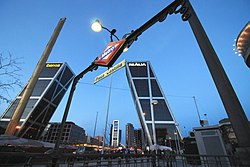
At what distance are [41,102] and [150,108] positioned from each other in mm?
50842

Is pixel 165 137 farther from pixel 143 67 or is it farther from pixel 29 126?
pixel 29 126

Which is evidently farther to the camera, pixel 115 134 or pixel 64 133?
pixel 115 134

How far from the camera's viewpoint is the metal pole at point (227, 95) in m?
1.66

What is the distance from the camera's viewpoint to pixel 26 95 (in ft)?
73.9

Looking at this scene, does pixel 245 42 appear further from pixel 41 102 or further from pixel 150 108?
pixel 41 102

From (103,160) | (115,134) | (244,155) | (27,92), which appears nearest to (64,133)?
(115,134)

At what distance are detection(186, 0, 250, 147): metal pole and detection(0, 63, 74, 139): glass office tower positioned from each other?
60.8 meters

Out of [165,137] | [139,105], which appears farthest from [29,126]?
[165,137]

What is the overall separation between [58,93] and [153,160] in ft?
240

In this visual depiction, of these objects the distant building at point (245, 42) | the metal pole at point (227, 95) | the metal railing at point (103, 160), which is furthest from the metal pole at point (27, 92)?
the distant building at point (245, 42)

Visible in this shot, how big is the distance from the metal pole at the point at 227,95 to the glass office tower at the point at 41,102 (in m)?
60.8

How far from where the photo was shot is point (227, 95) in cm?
188

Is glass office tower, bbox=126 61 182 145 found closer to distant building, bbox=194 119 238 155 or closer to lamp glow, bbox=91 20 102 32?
distant building, bbox=194 119 238 155

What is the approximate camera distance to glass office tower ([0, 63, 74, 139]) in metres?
51.4
